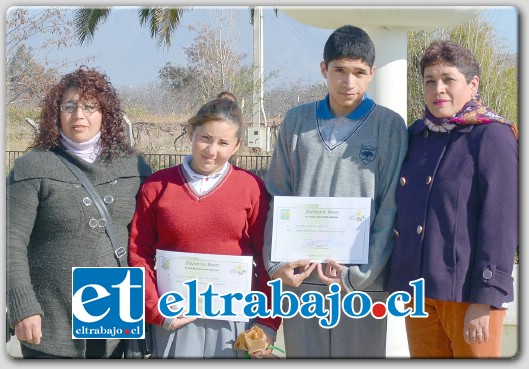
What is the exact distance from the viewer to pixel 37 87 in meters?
3.63

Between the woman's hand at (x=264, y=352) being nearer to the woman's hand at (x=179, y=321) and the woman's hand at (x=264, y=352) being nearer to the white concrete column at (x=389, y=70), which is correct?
the woman's hand at (x=179, y=321)

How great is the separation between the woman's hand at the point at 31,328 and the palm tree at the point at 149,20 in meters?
1.43

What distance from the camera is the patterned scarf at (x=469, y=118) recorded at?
2955 millimetres

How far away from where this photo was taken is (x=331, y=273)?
10.4 feet

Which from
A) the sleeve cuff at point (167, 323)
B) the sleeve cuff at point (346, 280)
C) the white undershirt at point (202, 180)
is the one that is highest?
the white undershirt at point (202, 180)

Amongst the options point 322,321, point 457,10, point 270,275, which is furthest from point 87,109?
point 457,10

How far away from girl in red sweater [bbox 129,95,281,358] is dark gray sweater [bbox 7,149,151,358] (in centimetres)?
12

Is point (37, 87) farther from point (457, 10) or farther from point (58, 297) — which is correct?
point (457, 10)

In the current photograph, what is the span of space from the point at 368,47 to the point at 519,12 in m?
0.76

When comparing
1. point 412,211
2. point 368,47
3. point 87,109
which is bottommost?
point 412,211

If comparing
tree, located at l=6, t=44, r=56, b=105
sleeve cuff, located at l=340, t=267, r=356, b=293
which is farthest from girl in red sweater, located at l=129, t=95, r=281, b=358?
tree, located at l=6, t=44, r=56, b=105

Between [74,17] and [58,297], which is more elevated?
[74,17]

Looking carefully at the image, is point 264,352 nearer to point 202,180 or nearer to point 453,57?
point 202,180

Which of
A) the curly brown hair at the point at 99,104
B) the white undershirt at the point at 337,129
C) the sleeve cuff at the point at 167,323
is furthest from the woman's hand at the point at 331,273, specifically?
the curly brown hair at the point at 99,104
